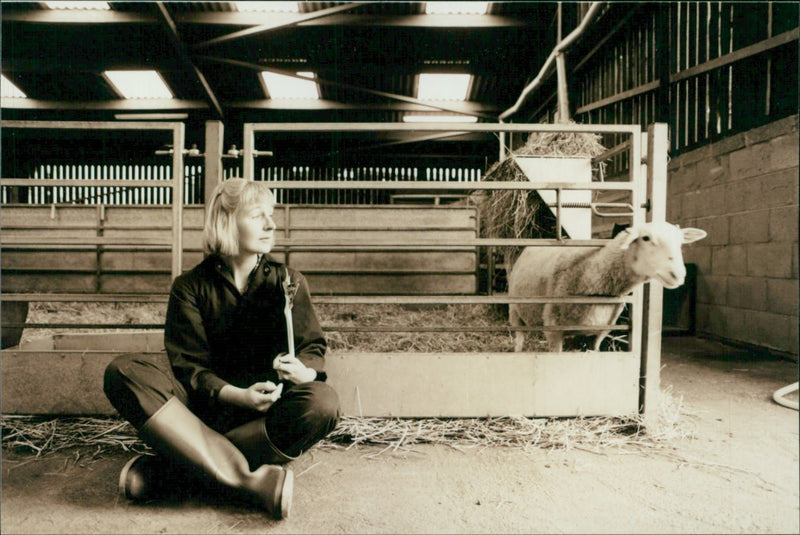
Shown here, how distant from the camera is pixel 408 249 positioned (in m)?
5.84

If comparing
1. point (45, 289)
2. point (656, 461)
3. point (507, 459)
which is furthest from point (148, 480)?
point (45, 289)

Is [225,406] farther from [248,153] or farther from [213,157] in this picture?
[213,157]

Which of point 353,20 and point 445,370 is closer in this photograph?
point 445,370

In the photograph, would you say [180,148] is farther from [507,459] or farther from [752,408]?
[752,408]

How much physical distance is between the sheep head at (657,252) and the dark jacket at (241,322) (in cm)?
→ 168

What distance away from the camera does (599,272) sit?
285 centimetres

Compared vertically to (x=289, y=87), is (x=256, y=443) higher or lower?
lower

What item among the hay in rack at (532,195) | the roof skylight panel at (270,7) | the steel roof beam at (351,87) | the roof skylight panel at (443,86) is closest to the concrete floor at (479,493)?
the hay in rack at (532,195)

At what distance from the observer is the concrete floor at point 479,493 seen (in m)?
1.62

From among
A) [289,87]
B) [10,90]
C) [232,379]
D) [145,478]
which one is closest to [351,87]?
[289,87]

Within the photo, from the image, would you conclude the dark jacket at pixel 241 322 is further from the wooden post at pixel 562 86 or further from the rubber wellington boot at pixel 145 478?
the wooden post at pixel 562 86

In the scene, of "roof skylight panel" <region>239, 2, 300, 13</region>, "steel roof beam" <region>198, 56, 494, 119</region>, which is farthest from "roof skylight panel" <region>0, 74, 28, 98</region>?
"roof skylight panel" <region>239, 2, 300, 13</region>

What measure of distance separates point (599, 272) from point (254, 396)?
6.93ft

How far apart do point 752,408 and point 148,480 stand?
3311mm
